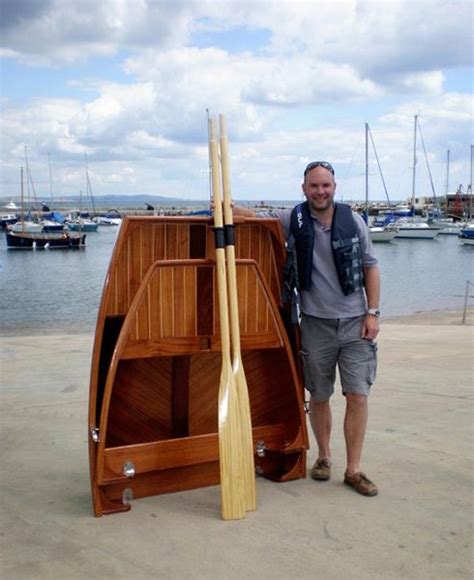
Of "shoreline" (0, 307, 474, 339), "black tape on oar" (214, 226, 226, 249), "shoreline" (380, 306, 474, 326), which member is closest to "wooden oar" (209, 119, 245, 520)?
"black tape on oar" (214, 226, 226, 249)

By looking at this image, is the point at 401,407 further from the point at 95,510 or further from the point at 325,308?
the point at 95,510

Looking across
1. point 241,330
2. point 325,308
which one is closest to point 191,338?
point 241,330

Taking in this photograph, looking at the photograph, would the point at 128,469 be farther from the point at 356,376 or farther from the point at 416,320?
the point at 416,320

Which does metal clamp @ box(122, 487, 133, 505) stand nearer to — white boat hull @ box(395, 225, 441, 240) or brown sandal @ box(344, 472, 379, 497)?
brown sandal @ box(344, 472, 379, 497)

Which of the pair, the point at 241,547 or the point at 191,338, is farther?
the point at 191,338

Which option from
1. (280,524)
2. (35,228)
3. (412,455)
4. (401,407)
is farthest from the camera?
(35,228)

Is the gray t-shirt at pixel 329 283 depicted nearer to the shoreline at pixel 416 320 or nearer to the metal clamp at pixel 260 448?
the metal clamp at pixel 260 448

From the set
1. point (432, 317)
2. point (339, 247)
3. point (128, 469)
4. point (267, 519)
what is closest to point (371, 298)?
point (339, 247)

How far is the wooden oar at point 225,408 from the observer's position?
3725mm

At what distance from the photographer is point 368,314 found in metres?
4.14

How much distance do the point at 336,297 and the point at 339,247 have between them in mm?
292

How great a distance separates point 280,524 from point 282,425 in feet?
2.43

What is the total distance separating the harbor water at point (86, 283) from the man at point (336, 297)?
561 inches

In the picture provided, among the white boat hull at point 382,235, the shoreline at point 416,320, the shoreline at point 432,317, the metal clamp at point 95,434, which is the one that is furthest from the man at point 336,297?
the white boat hull at point 382,235
